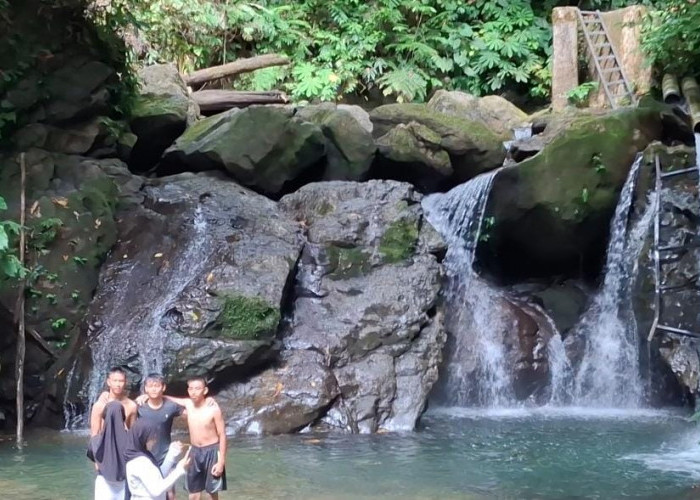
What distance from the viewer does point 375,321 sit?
32.7ft

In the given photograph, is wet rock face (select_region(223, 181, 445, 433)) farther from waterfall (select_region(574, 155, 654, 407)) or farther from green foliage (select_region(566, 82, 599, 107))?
green foliage (select_region(566, 82, 599, 107))

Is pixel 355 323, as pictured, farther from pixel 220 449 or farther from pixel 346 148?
pixel 220 449

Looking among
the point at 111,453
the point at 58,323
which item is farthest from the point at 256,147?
the point at 111,453

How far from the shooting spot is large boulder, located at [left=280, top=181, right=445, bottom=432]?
9438 millimetres

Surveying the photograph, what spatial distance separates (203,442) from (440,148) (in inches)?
329

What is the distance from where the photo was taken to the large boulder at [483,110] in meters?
15.1

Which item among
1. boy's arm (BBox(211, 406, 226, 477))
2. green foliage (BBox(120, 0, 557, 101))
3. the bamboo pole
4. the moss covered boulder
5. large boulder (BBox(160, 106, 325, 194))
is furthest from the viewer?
green foliage (BBox(120, 0, 557, 101))

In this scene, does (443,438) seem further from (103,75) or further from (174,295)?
(103,75)

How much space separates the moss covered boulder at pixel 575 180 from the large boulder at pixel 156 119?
485 centimetres

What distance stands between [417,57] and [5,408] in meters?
12.3

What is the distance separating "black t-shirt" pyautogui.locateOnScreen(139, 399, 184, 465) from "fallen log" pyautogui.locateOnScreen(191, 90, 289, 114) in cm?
1009

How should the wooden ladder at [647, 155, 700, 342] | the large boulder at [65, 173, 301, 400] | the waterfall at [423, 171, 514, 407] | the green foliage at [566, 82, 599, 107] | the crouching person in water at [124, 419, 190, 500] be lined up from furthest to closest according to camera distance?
1. the green foliage at [566, 82, 599, 107]
2. the waterfall at [423, 171, 514, 407]
3. the wooden ladder at [647, 155, 700, 342]
4. the large boulder at [65, 173, 301, 400]
5. the crouching person in water at [124, 419, 190, 500]

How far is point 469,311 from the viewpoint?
11875 millimetres

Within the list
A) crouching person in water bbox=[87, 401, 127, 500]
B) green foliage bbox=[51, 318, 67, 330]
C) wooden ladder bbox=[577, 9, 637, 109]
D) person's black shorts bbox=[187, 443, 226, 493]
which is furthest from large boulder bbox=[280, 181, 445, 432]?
wooden ladder bbox=[577, 9, 637, 109]
